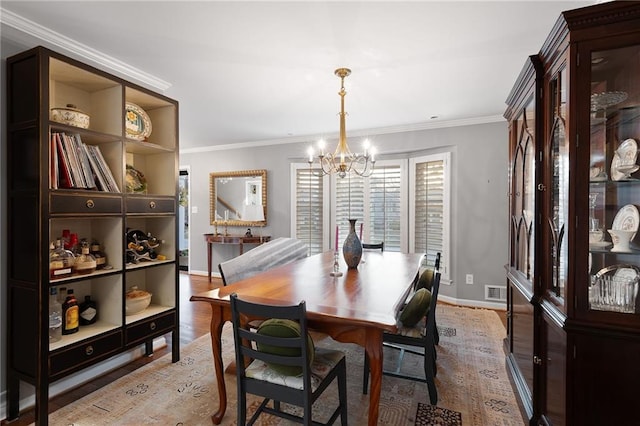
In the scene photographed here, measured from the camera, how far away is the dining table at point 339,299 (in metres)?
1.51

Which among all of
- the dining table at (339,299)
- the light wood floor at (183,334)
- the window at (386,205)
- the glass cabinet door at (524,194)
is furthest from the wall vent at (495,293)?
the dining table at (339,299)

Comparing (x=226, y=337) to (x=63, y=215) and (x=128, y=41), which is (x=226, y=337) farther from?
(x=128, y=41)

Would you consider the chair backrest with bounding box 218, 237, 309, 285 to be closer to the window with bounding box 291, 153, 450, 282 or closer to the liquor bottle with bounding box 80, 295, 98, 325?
the liquor bottle with bounding box 80, 295, 98, 325

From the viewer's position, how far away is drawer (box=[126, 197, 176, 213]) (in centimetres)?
233

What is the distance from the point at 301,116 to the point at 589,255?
3.28 meters

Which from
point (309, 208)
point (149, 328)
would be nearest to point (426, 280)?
point (149, 328)

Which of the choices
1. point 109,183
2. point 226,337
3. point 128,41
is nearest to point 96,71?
point 128,41

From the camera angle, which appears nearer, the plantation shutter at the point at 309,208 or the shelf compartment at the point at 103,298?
the shelf compartment at the point at 103,298

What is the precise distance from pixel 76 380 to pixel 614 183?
11.4ft

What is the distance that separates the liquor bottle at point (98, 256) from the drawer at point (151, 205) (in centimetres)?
35

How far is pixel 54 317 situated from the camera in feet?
6.52

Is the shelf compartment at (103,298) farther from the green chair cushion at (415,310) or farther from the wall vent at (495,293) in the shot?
the wall vent at (495,293)

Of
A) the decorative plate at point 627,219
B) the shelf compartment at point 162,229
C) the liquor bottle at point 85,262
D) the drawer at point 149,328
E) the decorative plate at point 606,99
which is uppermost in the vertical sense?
the decorative plate at point 606,99

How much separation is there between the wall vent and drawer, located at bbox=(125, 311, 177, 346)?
3650 millimetres
